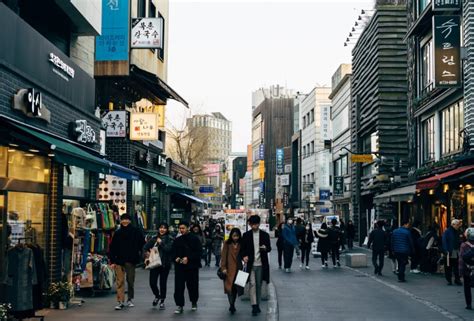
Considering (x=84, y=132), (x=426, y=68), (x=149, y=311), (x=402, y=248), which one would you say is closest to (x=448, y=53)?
(x=426, y=68)

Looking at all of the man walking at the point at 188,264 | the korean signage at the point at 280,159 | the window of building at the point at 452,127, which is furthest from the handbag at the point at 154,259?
the korean signage at the point at 280,159

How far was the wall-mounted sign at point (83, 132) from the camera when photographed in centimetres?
1767

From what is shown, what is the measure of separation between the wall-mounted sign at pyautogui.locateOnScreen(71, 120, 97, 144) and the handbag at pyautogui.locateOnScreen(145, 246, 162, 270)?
14.0 feet

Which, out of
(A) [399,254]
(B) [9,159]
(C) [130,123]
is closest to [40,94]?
(B) [9,159]

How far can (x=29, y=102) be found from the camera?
1357cm

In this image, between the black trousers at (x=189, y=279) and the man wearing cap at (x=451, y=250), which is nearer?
the black trousers at (x=189, y=279)

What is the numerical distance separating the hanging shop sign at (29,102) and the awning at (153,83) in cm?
1178

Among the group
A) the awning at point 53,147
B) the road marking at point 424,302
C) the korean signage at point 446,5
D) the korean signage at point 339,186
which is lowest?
the road marking at point 424,302

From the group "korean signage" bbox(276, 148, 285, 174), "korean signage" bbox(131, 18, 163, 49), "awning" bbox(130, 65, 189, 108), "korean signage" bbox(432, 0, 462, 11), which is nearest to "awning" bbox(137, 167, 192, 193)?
"awning" bbox(130, 65, 189, 108)

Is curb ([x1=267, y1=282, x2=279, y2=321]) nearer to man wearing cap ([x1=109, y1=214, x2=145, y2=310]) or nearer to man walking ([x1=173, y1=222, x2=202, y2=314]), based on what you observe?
man walking ([x1=173, y1=222, x2=202, y2=314])

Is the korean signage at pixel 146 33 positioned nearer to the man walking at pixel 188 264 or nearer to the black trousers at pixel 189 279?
the man walking at pixel 188 264

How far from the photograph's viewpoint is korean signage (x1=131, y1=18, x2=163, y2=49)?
25734mm

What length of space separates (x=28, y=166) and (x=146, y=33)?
1266 cm

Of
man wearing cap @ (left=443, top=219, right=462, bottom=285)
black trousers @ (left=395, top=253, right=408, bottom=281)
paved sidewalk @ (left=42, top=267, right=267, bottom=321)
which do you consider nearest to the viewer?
paved sidewalk @ (left=42, top=267, right=267, bottom=321)
